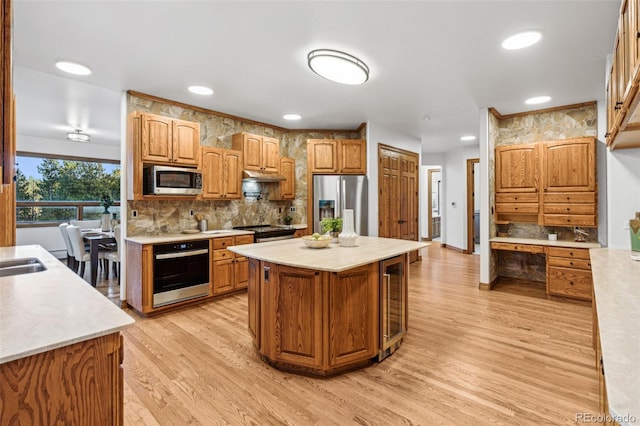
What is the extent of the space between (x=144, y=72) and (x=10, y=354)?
3215 mm

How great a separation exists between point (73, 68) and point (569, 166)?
19.9 ft

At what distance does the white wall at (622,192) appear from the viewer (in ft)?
9.43

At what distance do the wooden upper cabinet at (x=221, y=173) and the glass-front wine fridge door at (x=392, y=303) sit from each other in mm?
2845

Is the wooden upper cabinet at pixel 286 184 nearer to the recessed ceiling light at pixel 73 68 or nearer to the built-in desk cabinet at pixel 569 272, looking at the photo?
the recessed ceiling light at pixel 73 68

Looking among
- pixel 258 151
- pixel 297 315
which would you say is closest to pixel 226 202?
pixel 258 151

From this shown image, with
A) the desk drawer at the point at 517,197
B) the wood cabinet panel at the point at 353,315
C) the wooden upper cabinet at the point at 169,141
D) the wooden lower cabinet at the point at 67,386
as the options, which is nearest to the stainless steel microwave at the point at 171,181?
the wooden upper cabinet at the point at 169,141

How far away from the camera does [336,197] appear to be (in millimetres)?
5180

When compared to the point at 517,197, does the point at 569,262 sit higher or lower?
lower

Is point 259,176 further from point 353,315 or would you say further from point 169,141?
point 353,315

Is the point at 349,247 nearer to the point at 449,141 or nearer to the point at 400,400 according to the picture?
the point at 400,400

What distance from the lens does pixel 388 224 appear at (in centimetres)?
584

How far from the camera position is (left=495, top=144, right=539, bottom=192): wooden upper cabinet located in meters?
4.53

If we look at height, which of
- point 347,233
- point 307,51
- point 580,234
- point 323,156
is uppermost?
point 307,51

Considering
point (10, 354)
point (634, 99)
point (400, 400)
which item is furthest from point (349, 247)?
point (10, 354)
